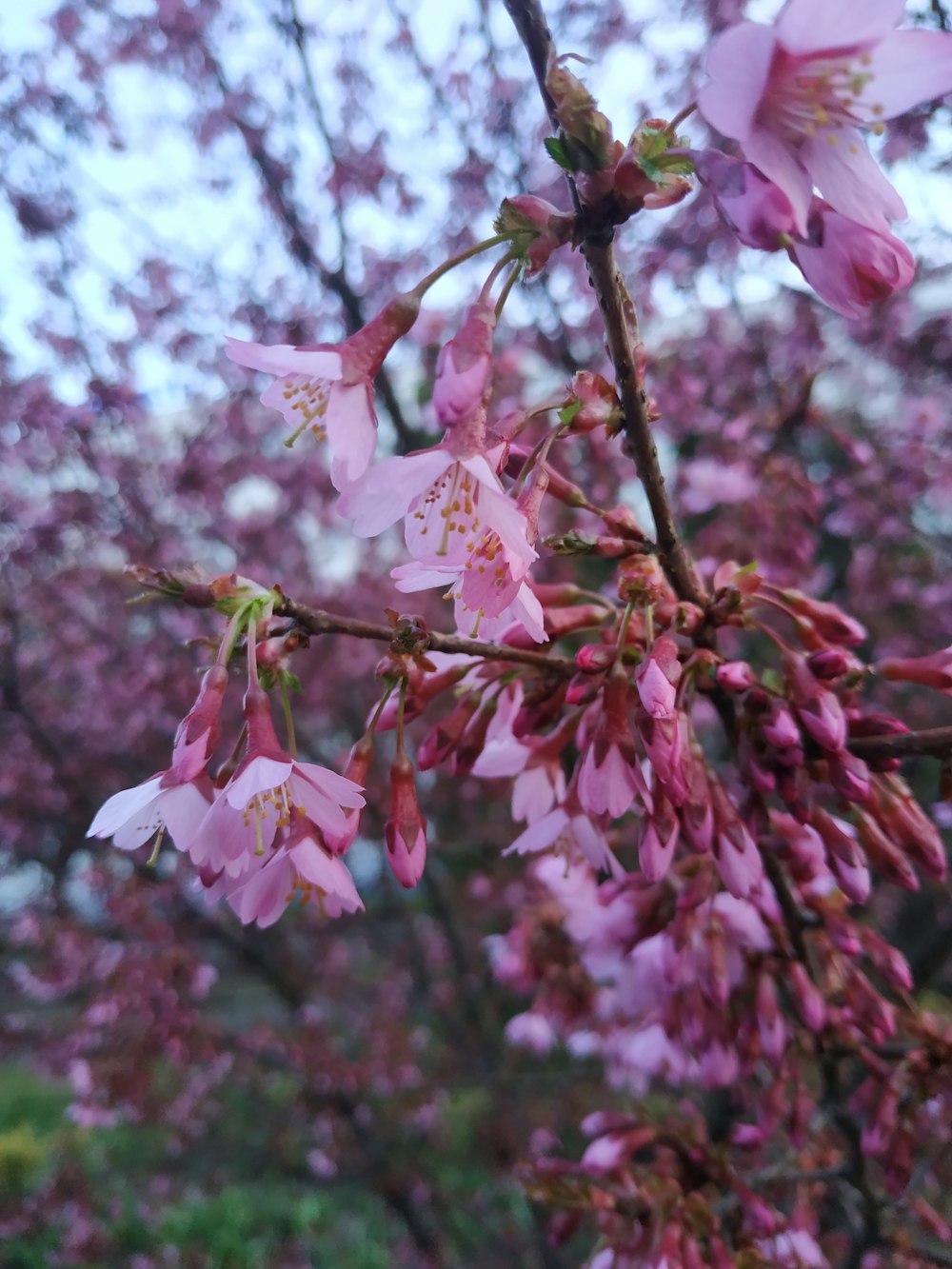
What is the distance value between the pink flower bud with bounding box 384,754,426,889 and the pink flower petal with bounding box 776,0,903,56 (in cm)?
85

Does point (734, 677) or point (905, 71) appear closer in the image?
point (905, 71)

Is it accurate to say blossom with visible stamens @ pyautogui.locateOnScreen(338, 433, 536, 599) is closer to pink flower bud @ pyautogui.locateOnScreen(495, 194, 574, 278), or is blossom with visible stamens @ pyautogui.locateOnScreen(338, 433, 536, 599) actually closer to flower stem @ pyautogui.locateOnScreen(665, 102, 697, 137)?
pink flower bud @ pyautogui.locateOnScreen(495, 194, 574, 278)

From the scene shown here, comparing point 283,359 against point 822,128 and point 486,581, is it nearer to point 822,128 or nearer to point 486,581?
point 486,581

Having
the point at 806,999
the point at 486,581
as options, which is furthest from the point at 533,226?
the point at 806,999

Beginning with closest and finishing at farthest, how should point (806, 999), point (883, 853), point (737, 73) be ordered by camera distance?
point (737, 73), point (883, 853), point (806, 999)

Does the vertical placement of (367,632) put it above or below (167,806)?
above

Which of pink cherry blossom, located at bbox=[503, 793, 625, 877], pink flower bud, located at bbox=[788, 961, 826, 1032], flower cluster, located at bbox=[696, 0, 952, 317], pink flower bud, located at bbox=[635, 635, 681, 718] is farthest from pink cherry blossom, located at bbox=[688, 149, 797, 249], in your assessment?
pink flower bud, located at bbox=[788, 961, 826, 1032]

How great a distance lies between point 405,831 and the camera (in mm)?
992

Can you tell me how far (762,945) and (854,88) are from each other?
1.31 metres

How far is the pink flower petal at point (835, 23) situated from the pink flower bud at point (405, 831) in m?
0.85

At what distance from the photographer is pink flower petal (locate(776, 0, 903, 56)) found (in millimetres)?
667

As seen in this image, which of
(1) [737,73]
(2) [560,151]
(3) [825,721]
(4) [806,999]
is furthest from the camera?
(4) [806,999]

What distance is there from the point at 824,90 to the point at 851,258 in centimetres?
15

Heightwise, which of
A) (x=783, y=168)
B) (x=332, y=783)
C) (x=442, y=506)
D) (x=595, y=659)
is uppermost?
(x=783, y=168)
